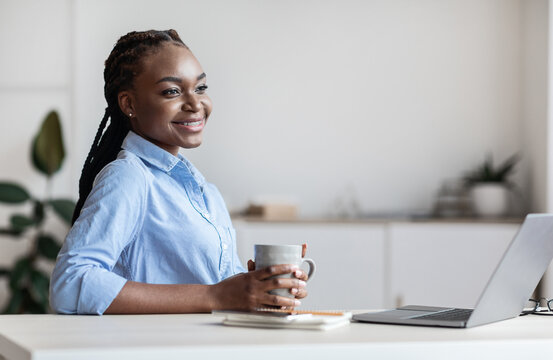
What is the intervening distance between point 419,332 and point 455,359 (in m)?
0.12

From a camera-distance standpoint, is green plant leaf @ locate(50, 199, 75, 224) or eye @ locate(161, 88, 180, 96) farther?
Result: green plant leaf @ locate(50, 199, 75, 224)

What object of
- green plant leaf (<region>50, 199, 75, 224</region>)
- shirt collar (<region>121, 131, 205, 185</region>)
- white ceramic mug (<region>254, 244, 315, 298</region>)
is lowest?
white ceramic mug (<region>254, 244, 315, 298</region>)

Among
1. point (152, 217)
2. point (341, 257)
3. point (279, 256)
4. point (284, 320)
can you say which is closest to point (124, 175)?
point (152, 217)

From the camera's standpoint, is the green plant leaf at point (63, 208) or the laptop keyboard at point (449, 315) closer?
the laptop keyboard at point (449, 315)

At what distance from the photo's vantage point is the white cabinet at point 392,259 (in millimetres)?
4328

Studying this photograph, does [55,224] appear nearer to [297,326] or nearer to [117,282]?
[117,282]

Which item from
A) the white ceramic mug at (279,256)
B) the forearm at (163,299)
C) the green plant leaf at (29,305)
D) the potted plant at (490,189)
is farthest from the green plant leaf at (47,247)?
the white ceramic mug at (279,256)

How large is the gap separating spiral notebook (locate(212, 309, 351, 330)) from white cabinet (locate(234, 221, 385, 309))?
10.1 ft

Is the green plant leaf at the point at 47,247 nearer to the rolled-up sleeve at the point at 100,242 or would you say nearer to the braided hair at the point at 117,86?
the braided hair at the point at 117,86

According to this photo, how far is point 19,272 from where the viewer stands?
439cm

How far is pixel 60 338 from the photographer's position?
1.06 metres

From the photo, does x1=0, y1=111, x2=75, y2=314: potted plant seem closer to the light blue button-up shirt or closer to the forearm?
the light blue button-up shirt

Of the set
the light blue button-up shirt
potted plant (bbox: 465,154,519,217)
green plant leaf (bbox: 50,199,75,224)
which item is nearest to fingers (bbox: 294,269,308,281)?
the light blue button-up shirt

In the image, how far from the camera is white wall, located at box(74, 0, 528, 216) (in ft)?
15.6
